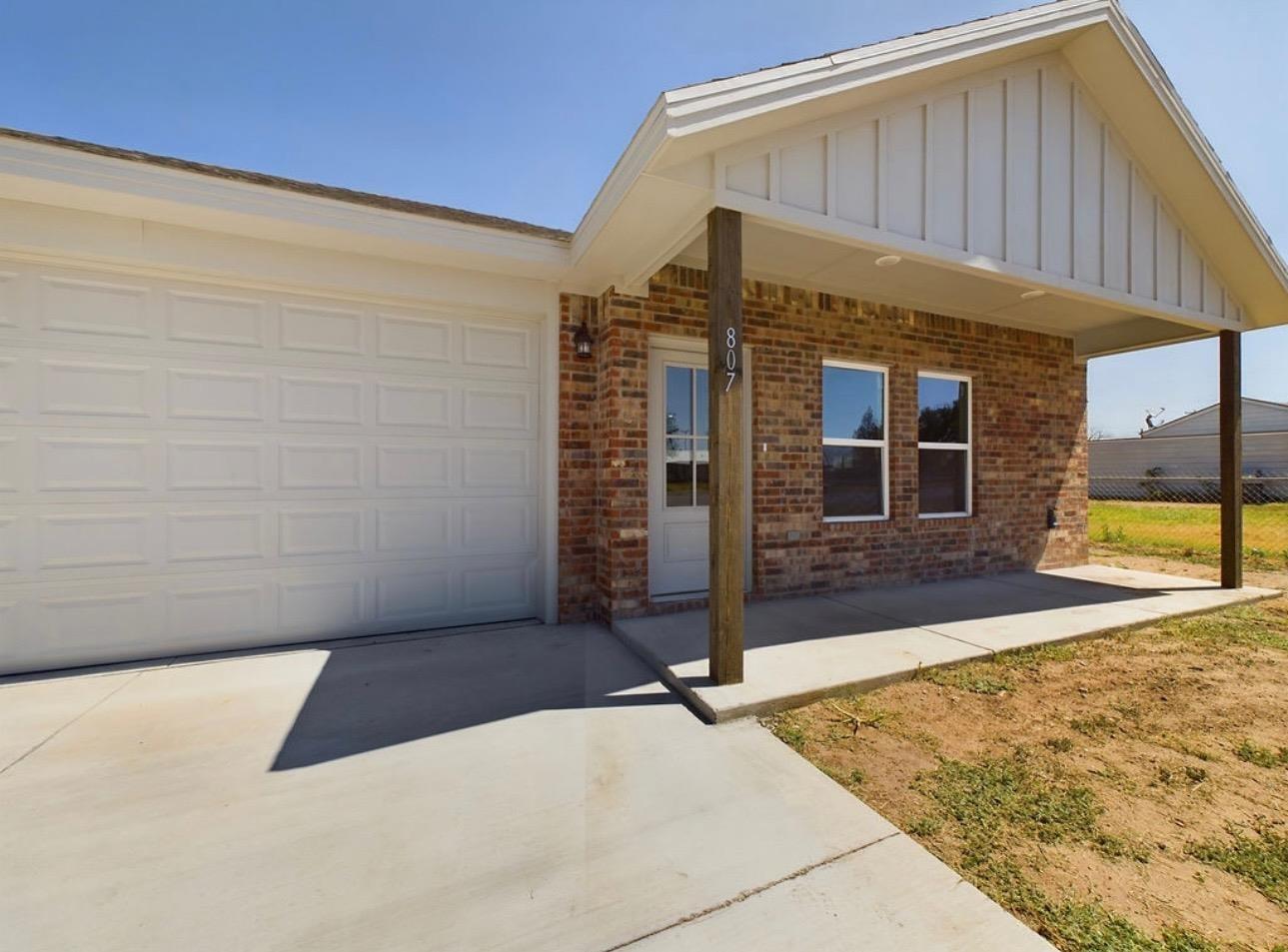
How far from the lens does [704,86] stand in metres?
3.00

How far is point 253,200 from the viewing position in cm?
370

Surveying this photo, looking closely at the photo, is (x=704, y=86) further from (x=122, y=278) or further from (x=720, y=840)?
(x=122, y=278)

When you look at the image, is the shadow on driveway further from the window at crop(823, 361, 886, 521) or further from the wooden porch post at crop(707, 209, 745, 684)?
the window at crop(823, 361, 886, 521)

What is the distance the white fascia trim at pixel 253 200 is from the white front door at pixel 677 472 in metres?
1.48

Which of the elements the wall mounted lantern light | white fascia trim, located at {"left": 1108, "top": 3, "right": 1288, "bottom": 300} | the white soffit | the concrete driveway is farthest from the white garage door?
white fascia trim, located at {"left": 1108, "top": 3, "right": 1288, "bottom": 300}

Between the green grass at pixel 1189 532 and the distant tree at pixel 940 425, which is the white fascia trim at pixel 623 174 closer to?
the distant tree at pixel 940 425

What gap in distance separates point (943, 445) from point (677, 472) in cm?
364

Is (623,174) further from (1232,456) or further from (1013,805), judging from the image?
(1232,456)

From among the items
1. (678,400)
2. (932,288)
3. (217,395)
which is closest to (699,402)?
(678,400)

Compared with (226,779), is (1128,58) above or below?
above

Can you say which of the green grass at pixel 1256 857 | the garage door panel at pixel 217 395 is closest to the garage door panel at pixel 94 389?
the garage door panel at pixel 217 395

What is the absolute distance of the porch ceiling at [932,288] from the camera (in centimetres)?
458

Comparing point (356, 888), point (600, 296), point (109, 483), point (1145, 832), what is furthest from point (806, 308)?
point (109, 483)

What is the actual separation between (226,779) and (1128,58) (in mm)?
8086
